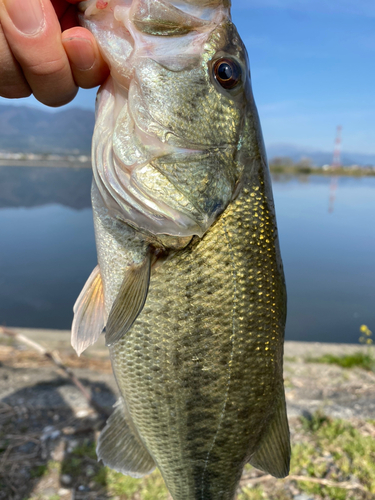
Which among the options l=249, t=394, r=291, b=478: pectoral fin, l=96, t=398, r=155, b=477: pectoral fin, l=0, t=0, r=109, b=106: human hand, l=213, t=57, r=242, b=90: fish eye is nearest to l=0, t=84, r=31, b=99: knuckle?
l=0, t=0, r=109, b=106: human hand

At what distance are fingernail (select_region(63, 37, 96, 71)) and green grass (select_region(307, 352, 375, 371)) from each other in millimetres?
5668

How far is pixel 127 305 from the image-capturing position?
148 centimetres

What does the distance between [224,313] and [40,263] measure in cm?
1443

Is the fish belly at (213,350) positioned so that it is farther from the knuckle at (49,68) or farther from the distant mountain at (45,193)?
the distant mountain at (45,193)

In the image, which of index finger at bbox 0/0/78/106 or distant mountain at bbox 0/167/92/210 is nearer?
index finger at bbox 0/0/78/106

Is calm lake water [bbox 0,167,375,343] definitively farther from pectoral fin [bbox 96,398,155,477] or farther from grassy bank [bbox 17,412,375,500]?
pectoral fin [bbox 96,398,155,477]

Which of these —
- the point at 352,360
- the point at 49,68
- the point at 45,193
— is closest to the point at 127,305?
the point at 49,68

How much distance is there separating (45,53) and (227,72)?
714mm

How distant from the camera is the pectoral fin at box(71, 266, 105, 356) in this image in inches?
63.6

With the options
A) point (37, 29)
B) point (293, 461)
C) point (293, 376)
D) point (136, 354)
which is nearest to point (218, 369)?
point (136, 354)

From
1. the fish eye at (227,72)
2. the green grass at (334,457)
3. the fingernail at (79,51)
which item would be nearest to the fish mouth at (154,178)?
the fingernail at (79,51)

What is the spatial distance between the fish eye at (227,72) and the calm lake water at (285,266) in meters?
8.51

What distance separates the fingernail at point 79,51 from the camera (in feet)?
4.49

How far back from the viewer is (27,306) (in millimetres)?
10602
